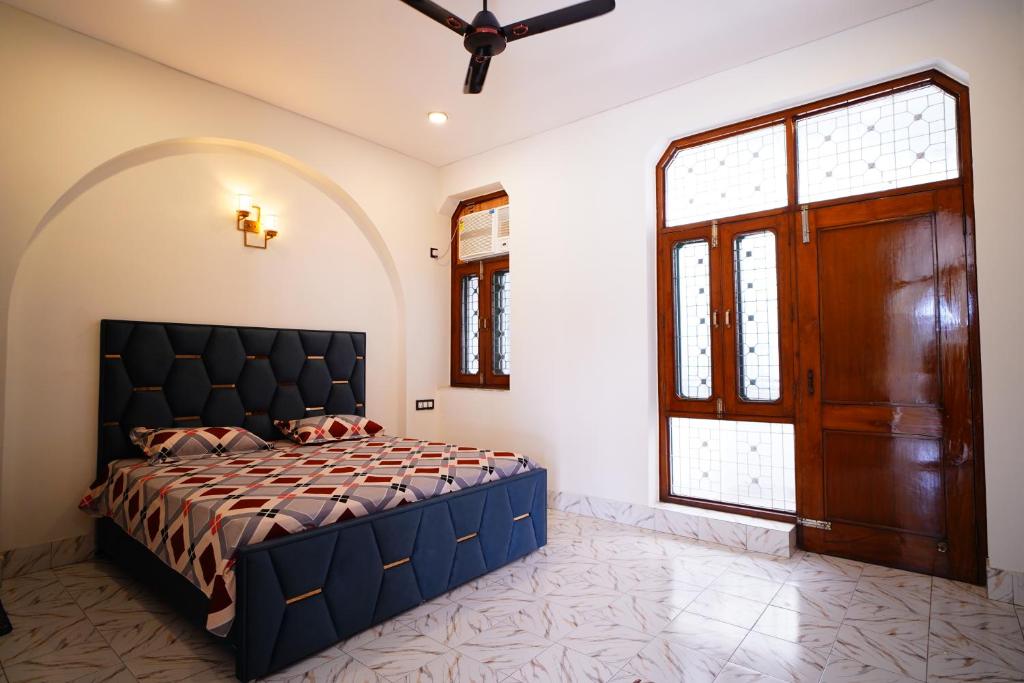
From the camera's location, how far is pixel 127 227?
11.2ft

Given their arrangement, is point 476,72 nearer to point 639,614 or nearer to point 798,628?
point 639,614

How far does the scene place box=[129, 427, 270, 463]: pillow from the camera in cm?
315

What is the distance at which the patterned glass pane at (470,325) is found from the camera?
17.2 feet

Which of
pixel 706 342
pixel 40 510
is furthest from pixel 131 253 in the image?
pixel 706 342

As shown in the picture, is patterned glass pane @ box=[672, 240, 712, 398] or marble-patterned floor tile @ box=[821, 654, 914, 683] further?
patterned glass pane @ box=[672, 240, 712, 398]

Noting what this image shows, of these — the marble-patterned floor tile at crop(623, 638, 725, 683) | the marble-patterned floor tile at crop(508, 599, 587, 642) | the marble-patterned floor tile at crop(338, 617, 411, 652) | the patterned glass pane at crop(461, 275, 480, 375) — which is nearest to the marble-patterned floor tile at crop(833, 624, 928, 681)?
the marble-patterned floor tile at crop(623, 638, 725, 683)

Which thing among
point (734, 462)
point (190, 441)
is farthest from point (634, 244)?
point (190, 441)

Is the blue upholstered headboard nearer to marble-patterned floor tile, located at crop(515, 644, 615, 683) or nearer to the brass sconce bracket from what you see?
the brass sconce bracket

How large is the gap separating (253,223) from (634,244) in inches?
114

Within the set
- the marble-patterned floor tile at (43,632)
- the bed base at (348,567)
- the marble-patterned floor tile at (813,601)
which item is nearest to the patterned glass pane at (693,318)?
the marble-patterned floor tile at (813,601)

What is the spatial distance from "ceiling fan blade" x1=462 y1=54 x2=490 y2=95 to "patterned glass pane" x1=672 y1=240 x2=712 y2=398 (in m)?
1.89

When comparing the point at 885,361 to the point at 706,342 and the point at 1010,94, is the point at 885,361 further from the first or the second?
the point at 1010,94

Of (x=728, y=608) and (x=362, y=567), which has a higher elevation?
(x=362, y=567)

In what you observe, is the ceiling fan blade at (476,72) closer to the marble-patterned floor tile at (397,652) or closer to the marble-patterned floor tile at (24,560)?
the marble-patterned floor tile at (397,652)
